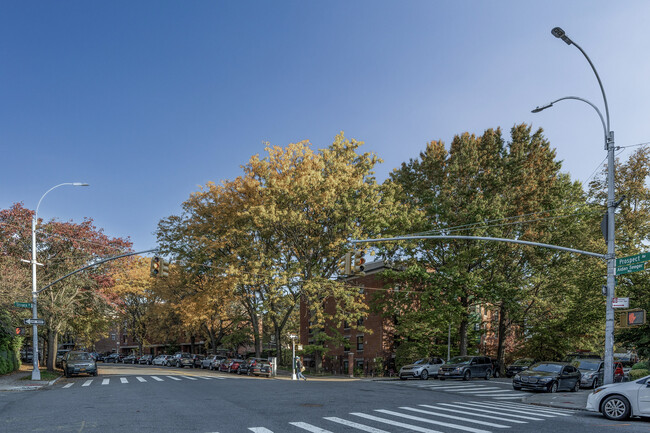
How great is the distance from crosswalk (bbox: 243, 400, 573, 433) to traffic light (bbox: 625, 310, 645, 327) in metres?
3.91

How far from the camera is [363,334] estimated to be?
155ft

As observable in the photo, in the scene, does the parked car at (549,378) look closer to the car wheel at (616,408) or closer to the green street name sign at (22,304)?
the car wheel at (616,408)

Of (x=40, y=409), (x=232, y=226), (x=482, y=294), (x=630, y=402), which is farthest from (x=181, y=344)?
(x=630, y=402)

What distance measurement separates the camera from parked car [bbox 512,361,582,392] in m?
23.6

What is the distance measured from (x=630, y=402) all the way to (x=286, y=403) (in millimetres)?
9810

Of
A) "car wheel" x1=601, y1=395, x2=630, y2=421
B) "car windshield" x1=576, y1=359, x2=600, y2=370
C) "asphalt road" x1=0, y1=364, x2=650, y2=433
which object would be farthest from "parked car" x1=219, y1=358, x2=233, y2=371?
"car wheel" x1=601, y1=395, x2=630, y2=421

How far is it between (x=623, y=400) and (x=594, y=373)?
53.6ft

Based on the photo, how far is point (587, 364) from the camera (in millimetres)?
28172

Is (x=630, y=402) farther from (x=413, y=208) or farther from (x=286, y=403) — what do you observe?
(x=413, y=208)

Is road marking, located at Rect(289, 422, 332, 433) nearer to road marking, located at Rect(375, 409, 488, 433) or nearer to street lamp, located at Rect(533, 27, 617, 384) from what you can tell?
road marking, located at Rect(375, 409, 488, 433)

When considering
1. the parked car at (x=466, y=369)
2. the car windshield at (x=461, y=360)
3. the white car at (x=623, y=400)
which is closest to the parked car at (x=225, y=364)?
the parked car at (x=466, y=369)

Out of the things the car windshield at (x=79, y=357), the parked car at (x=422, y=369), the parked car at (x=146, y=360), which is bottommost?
the parked car at (x=146, y=360)

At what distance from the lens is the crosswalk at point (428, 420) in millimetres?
10738

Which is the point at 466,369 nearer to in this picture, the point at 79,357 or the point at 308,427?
the point at 308,427
